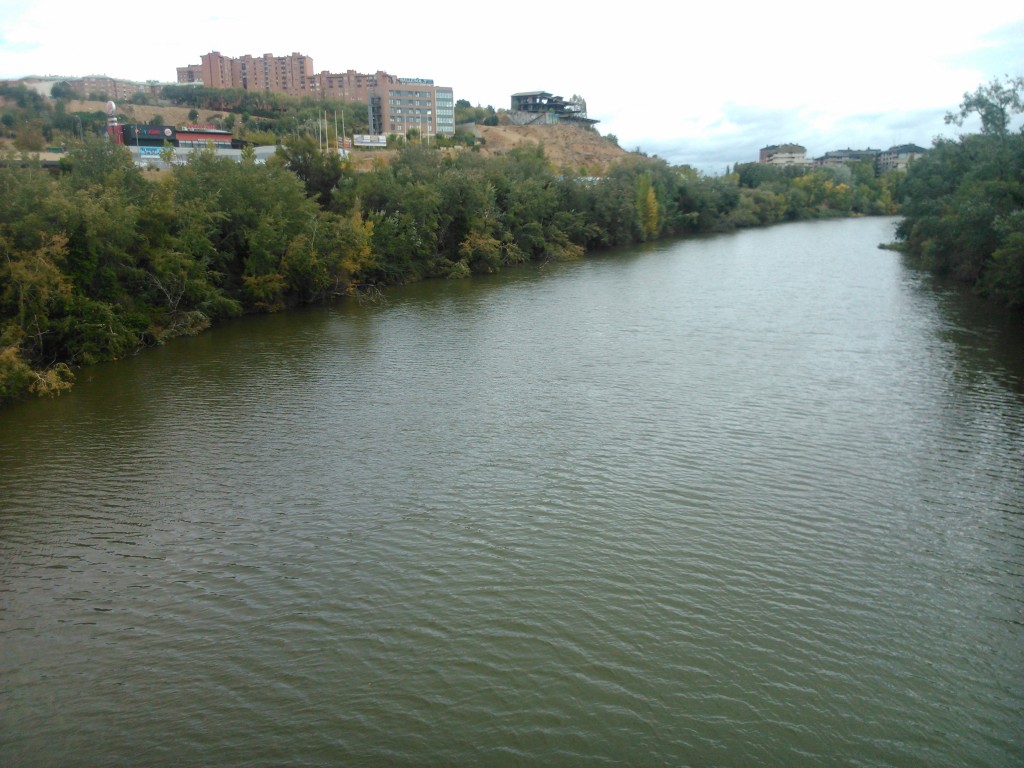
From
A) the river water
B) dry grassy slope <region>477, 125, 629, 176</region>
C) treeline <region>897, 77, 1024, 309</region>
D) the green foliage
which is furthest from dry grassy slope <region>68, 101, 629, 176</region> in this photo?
the river water

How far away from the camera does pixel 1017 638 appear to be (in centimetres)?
1249

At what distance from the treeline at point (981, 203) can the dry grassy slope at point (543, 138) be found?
54595 mm

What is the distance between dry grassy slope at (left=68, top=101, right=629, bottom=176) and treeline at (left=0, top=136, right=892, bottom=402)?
36908mm

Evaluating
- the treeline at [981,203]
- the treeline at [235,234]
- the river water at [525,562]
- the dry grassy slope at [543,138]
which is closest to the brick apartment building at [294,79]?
the dry grassy slope at [543,138]

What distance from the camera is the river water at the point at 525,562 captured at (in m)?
10.9

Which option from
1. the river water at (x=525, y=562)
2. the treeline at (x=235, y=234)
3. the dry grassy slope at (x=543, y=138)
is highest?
the dry grassy slope at (x=543, y=138)

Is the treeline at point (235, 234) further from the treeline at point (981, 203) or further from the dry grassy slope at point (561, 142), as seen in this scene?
the dry grassy slope at point (561, 142)

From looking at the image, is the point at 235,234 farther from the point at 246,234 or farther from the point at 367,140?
the point at 367,140

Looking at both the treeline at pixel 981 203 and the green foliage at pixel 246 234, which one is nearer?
the green foliage at pixel 246 234

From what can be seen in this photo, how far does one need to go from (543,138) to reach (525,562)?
127487 mm

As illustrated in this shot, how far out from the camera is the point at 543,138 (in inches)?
5256

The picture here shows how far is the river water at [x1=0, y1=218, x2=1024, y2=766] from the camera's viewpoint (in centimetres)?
1089

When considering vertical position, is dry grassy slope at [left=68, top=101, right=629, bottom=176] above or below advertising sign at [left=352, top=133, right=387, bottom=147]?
above

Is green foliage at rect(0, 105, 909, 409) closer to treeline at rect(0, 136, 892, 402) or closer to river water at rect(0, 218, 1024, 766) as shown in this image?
treeline at rect(0, 136, 892, 402)
